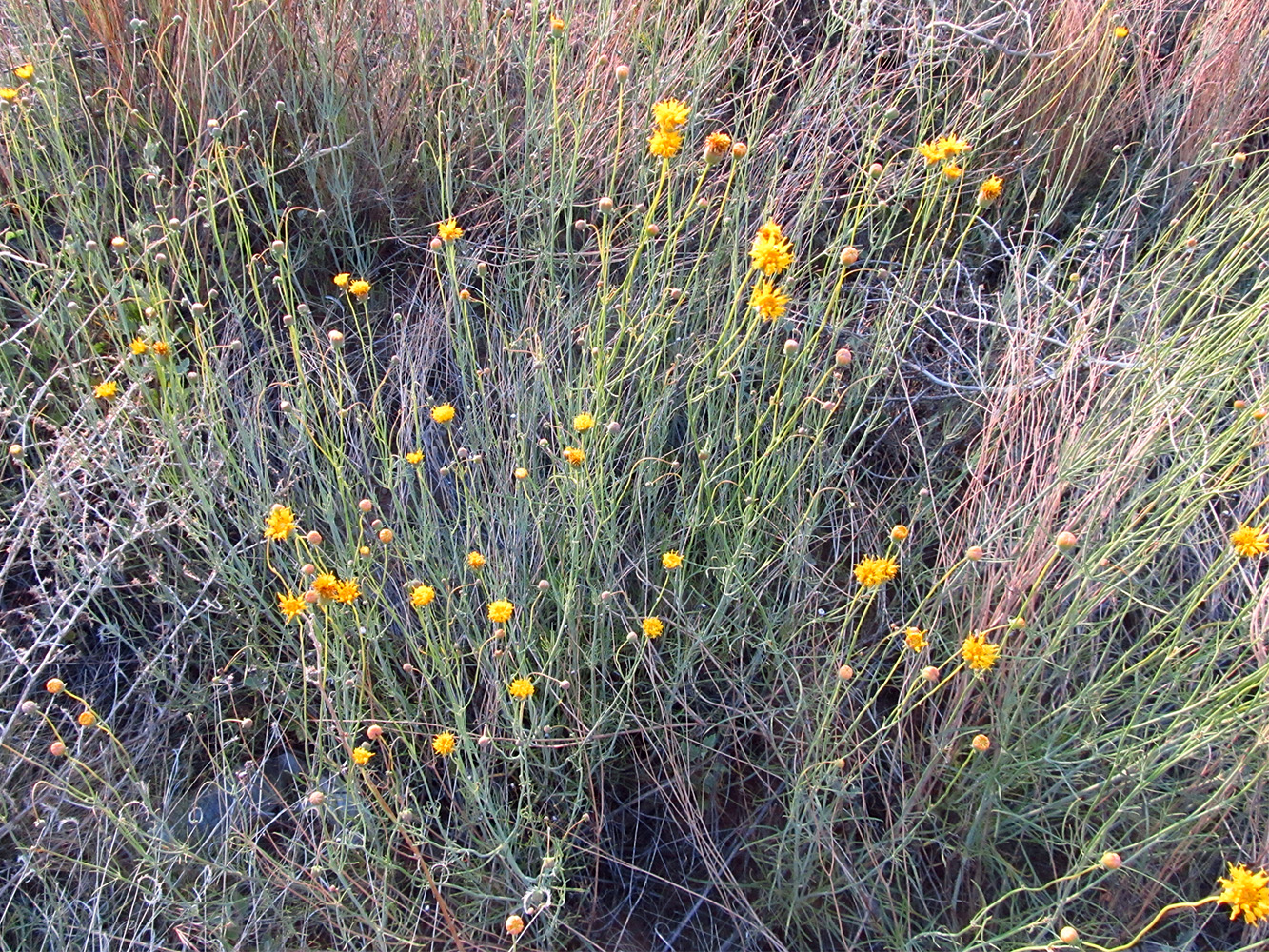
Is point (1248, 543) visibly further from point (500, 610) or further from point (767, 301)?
point (500, 610)

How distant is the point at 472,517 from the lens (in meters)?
2.01

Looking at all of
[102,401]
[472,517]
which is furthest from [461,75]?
[472,517]

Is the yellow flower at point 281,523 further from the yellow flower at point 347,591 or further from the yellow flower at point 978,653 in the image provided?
the yellow flower at point 978,653

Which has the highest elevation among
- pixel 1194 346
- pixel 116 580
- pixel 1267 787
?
pixel 1194 346

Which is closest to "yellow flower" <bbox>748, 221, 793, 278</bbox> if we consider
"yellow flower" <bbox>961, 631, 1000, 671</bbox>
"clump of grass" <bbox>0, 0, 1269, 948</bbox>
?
"clump of grass" <bbox>0, 0, 1269, 948</bbox>

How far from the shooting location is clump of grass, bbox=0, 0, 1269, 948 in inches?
69.4

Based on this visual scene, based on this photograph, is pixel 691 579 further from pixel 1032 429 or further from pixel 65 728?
pixel 65 728

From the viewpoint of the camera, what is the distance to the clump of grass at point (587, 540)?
1762 mm

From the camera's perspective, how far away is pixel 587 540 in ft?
6.85

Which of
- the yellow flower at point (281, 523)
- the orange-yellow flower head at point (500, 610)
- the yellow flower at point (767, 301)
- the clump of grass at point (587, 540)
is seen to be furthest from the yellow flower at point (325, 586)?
the yellow flower at point (767, 301)

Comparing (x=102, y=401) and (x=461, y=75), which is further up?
(x=461, y=75)

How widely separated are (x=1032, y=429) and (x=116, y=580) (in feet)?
7.04

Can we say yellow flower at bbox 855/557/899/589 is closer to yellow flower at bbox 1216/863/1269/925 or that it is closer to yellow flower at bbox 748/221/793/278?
yellow flower at bbox 748/221/793/278

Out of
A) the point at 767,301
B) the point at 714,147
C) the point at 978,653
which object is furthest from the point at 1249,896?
the point at 714,147
